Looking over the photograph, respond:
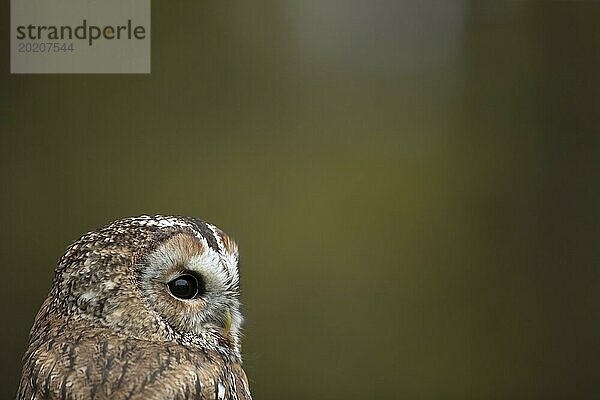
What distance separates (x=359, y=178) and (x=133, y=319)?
102 cm

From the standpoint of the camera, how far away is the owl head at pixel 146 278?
117 centimetres

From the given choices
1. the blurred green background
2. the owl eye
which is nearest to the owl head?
the owl eye

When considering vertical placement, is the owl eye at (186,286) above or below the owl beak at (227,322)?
above

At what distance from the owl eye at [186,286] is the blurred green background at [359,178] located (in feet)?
2.70

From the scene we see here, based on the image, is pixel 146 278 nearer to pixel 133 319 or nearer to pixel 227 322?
pixel 133 319

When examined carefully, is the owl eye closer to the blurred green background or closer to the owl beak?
the owl beak

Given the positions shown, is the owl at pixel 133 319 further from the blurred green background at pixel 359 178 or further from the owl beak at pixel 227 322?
the blurred green background at pixel 359 178

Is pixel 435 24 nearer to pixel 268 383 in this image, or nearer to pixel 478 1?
pixel 478 1

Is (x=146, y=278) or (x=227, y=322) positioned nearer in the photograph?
(x=146, y=278)

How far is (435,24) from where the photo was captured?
205 cm

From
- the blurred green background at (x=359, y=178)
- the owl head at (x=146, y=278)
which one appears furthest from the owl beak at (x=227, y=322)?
the blurred green background at (x=359, y=178)

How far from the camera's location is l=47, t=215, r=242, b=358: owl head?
1.17m

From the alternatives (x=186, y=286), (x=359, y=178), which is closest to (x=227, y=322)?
(x=186, y=286)

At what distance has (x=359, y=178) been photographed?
6.97 ft
